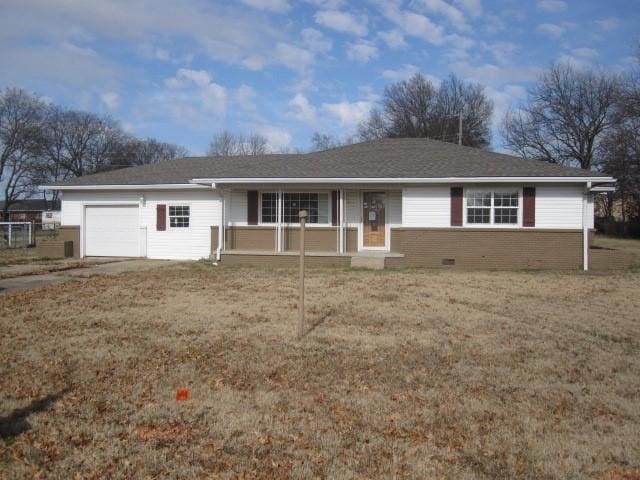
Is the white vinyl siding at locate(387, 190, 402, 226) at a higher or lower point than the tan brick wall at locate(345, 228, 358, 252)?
higher

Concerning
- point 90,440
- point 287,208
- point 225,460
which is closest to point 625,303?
point 225,460

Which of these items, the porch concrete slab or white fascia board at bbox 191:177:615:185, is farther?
the porch concrete slab

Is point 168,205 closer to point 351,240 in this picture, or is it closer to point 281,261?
point 281,261

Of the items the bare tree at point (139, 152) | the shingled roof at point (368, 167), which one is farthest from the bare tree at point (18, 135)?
the shingled roof at point (368, 167)

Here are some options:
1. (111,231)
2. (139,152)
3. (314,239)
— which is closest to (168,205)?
(111,231)

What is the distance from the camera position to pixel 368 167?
16719mm

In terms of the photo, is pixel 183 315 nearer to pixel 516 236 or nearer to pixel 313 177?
pixel 313 177

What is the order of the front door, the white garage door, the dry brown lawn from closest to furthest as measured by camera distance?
the dry brown lawn
the front door
the white garage door

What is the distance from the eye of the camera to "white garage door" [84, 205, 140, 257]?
18781 mm

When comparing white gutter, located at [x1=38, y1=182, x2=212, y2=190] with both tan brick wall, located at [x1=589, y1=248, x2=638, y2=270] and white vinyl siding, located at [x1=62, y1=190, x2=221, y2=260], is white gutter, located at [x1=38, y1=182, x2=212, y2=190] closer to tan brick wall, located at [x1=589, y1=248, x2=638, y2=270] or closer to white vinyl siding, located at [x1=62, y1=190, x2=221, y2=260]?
white vinyl siding, located at [x1=62, y1=190, x2=221, y2=260]

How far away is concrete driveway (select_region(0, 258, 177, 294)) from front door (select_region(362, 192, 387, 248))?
21.2ft

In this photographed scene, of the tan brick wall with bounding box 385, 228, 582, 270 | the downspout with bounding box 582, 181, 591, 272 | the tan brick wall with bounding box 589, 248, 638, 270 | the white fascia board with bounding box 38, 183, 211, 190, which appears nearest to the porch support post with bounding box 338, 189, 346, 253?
the tan brick wall with bounding box 385, 228, 582, 270

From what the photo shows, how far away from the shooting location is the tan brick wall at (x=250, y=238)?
17.0 m

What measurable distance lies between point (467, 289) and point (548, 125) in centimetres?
4178
